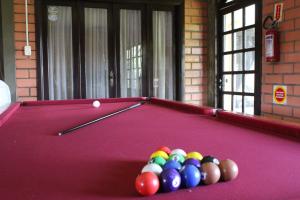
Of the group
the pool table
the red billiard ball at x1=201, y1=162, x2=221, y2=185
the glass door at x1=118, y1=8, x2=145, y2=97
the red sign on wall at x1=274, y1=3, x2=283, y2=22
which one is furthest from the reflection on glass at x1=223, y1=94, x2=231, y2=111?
the red billiard ball at x1=201, y1=162, x2=221, y2=185

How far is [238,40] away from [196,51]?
30.0 inches

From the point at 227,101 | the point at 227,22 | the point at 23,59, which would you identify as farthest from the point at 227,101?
the point at 23,59

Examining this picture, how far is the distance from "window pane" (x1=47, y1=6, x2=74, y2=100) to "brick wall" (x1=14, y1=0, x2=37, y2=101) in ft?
0.68

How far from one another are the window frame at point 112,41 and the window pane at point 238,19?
0.76 metres

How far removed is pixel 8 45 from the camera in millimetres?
3627

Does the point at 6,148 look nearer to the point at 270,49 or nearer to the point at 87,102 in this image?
the point at 87,102

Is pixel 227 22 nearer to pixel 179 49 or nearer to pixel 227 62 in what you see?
pixel 227 62

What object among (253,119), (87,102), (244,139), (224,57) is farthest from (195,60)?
(244,139)

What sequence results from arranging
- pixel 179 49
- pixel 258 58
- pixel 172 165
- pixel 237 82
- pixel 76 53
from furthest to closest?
pixel 179 49 → pixel 76 53 → pixel 237 82 → pixel 258 58 → pixel 172 165

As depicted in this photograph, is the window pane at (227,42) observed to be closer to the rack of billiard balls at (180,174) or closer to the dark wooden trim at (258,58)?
the dark wooden trim at (258,58)

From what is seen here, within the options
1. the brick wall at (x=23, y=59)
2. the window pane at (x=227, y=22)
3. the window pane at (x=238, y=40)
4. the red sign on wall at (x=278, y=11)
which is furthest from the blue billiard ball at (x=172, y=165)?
the window pane at (x=227, y=22)

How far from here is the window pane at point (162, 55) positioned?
4352 mm

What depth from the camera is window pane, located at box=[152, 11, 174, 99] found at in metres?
4.35

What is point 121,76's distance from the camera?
165 inches
